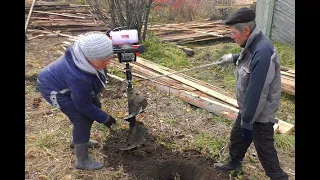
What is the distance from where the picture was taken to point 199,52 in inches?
392

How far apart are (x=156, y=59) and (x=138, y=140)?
435 centimetres

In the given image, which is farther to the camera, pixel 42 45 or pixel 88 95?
pixel 42 45

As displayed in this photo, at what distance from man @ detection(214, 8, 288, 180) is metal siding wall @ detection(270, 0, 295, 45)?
6.33 m

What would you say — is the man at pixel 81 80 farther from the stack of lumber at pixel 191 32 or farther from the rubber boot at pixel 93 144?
the stack of lumber at pixel 191 32

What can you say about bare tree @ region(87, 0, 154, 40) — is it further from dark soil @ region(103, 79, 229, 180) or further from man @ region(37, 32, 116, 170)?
man @ region(37, 32, 116, 170)

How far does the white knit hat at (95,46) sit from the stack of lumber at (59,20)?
28.0 feet

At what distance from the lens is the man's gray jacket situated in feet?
10.4

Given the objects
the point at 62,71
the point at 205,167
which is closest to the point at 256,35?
the point at 205,167

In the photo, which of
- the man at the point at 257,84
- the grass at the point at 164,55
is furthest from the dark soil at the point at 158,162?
the grass at the point at 164,55

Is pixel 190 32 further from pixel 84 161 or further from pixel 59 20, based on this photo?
pixel 84 161

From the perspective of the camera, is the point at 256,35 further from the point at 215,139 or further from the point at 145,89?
the point at 145,89

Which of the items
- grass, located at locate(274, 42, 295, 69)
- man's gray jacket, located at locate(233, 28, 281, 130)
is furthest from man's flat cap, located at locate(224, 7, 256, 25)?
grass, located at locate(274, 42, 295, 69)

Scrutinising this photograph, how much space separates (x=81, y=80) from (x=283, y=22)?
7360 millimetres

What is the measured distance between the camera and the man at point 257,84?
317cm
